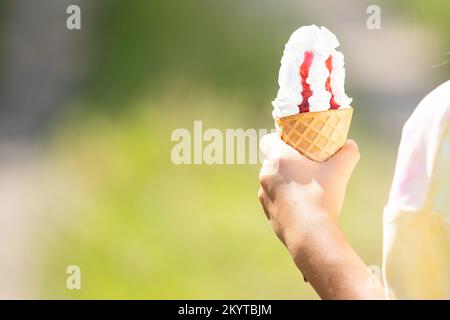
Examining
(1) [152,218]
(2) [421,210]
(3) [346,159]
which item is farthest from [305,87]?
(1) [152,218]

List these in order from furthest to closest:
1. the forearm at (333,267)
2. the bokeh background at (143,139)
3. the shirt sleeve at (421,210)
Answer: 1. the bokeh background at (143,139)
2. the forearm at (333,267)
3. the shirt sleeve at (421,210)

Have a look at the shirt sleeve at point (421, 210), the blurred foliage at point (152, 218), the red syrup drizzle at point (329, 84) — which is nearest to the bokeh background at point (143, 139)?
the blurred foliage at point (152, 218)

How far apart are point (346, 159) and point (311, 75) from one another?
26 cm

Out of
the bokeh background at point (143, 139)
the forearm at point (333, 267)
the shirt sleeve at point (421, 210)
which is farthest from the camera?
the bokeh background at point (143, 139)

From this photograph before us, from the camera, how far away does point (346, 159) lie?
196 cm

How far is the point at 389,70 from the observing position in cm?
201

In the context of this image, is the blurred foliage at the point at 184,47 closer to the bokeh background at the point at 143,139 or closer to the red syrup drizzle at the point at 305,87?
the bokeh background at the point at 143,139

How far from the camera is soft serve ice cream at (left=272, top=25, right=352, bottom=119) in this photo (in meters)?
1.89

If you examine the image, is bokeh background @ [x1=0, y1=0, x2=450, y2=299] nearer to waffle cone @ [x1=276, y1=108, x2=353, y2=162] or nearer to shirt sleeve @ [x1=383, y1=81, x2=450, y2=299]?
waffle cone @ [x1=276, y1=108, x2=353, y2=162]

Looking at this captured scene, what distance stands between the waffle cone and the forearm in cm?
21

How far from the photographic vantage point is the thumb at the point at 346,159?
1.95 metres

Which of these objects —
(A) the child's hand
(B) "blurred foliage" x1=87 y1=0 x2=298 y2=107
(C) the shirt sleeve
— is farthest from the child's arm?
(B) "blurred foliage" x1=87 y1=0 x2=298 y2=107

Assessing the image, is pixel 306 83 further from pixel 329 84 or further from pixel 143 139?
pixel 143 139

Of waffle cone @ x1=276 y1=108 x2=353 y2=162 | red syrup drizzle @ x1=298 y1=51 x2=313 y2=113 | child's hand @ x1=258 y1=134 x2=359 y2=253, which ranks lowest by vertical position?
child's hand @ x1=258 y1=134 x2=359 y2=253
